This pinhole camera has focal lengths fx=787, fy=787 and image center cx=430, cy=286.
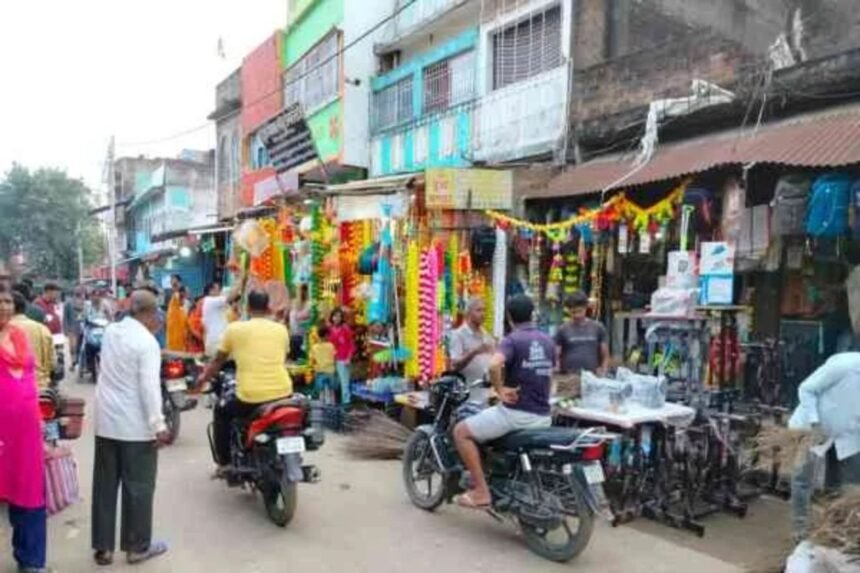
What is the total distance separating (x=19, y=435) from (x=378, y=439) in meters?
4.22

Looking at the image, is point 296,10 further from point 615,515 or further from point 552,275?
point 615,515

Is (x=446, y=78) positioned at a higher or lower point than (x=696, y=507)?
higher

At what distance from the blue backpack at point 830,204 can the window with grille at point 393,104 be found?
10221 millimetres

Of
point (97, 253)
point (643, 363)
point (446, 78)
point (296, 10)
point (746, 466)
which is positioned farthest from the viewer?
point (97, 253)

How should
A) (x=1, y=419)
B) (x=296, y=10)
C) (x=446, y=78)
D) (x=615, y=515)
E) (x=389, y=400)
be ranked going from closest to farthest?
(x=1, y=419)
(x=615, y=515)
(x=389, y=400)
(x=446, y=78)
(x=296, y=10)

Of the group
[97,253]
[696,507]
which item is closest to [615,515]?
[696,507]

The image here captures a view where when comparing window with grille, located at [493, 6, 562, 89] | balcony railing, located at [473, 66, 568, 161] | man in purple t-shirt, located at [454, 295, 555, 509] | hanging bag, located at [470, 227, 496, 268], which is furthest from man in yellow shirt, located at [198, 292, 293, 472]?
window with grille, located at [493, 6, 562, 89]

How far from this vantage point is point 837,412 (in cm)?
439

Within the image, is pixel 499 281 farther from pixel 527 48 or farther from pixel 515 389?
pixel 527 48

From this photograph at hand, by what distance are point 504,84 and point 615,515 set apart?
9116 mm

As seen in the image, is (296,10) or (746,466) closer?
(746,466)

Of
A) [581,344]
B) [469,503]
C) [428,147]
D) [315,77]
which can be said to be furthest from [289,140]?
[469,503]

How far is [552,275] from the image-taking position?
988 centimetres

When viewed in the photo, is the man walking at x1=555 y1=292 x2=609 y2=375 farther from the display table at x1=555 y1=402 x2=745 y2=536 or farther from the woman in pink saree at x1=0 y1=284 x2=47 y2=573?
the woman in pink saree at x1=0 y1=284 x2=47 y2=573
